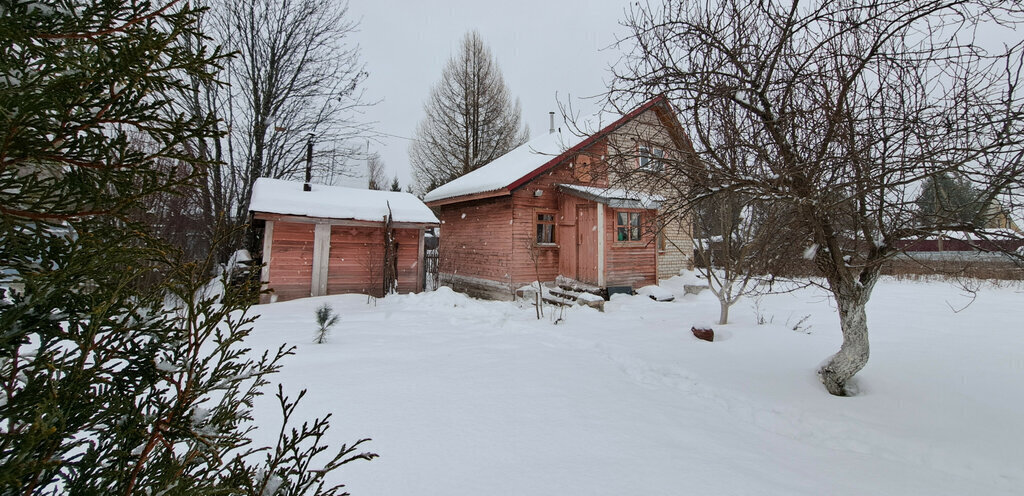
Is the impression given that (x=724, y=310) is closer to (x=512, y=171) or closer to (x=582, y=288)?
(x=582, y=288)

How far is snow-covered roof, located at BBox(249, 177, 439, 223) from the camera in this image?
998 cm

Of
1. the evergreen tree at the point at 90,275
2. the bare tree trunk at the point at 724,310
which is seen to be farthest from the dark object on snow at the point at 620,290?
the evergreen tree at the point at 90,275

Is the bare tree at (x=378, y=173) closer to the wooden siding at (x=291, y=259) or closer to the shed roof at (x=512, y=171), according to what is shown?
the shed roof at (x=512, y=171)

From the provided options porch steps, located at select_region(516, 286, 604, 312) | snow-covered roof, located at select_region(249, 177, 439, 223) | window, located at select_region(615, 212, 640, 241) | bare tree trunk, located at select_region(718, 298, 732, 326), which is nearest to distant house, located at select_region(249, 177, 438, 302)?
snow-covered roof, located at select_region(249, 177, 439, 223)

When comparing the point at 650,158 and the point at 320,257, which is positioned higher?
the point at 650,158

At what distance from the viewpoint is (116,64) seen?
1.02 metres

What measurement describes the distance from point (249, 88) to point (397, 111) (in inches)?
444

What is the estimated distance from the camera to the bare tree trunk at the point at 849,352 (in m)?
3.96

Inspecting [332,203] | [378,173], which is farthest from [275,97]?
[378,173]

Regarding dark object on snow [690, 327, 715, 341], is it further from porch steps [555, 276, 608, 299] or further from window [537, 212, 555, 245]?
window [537, 212, 555, 245]

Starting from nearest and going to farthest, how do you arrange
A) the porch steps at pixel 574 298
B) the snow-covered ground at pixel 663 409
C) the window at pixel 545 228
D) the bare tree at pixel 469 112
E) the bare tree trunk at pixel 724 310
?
the snow-covered ground at pixel 663 409, the bare tree trunk at pixel 724 310, the porch steps at pixel 574 298, the window at pixel 545 228, the bare tree at pixel 469 112

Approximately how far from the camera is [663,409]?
3883mm

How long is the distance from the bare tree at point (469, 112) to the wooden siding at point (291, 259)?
484 inches

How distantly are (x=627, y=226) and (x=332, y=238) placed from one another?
8378mm
